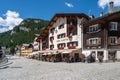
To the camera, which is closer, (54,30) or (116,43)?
(116,43)

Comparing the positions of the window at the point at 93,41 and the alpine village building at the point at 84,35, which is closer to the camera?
the alpine village building at the point at 84,35

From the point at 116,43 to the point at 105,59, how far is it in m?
3.81

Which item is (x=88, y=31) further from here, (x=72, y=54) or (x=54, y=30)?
(x=54, y=30)

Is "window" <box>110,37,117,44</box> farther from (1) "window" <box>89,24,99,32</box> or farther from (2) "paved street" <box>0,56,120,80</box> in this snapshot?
(2) "paved street" <box>0,56,120,80</box>

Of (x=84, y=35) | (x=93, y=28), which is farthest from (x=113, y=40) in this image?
(x=84, y=35)

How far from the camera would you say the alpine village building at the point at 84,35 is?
41.6 metres

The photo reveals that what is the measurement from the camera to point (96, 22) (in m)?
44.1

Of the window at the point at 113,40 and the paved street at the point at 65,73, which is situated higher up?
the window at the point at 113,40

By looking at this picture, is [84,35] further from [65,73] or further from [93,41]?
[65,73]

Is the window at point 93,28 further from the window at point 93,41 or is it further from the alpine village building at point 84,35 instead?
the window at point 93,41

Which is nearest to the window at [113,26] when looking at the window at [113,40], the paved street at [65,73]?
the window at [113,40]

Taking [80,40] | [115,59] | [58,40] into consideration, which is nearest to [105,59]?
[115,59]

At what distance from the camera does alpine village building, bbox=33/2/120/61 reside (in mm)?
41588

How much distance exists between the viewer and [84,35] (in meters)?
47.9
